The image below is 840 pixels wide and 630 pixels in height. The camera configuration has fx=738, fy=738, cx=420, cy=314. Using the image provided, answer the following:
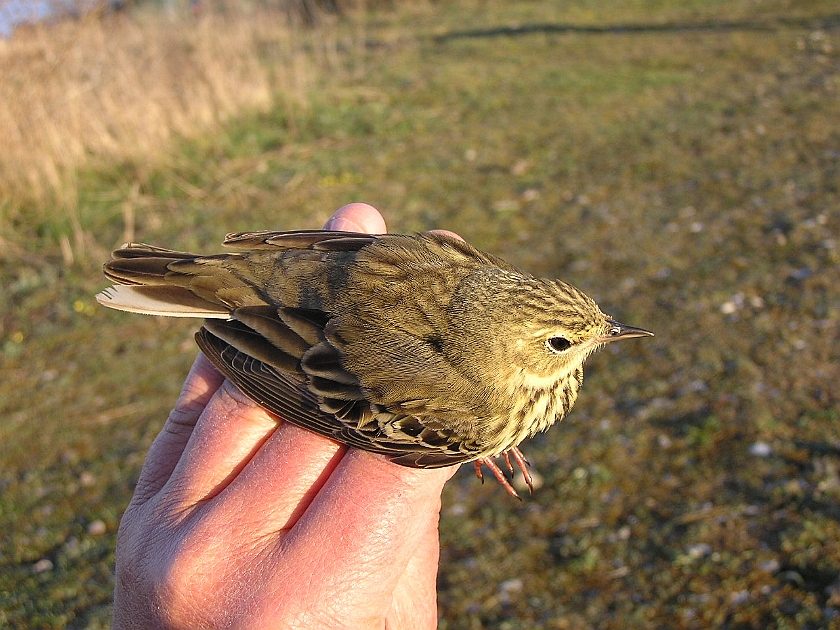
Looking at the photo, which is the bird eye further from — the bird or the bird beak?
the bird beak

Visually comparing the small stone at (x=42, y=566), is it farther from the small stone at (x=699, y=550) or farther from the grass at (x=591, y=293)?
the small stone at (x=699, y=550)

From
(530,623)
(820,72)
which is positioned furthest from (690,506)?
(820,72)

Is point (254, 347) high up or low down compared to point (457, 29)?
up

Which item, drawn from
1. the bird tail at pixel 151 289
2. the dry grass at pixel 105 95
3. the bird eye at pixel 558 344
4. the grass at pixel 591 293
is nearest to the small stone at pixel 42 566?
the grass at pixel 591 293

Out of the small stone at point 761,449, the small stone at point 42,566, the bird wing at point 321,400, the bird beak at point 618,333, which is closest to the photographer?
the bird wing at point 321,400

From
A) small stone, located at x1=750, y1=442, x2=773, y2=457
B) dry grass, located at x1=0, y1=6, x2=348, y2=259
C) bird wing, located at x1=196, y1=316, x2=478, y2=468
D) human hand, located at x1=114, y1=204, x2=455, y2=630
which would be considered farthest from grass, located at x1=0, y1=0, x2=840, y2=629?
human hand, located at x1=114, y1=204, x2=455, y2=630

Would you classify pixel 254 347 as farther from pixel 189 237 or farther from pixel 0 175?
pixel 0 175
